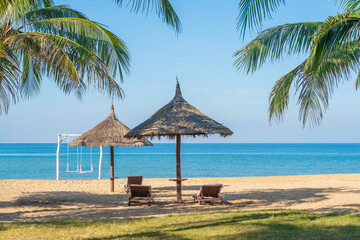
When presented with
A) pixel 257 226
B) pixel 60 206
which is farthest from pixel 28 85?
pixel 257 226

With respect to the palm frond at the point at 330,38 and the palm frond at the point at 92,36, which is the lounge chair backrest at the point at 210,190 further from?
the palm frond at the point at 330,38

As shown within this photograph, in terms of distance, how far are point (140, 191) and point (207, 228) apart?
3.27 m

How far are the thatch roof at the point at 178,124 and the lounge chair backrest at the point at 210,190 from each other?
3.78ft

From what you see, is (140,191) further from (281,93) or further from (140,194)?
(281,93)

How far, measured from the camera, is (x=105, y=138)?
36.9ft

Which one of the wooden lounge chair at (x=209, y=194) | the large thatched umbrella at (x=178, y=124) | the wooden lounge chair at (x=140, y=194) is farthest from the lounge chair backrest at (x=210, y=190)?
the wooden lounge chair at (x=140, y=194)

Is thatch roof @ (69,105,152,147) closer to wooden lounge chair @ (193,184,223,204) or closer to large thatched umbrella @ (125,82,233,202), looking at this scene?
large thatched umbrella @ (125,82,233,202)

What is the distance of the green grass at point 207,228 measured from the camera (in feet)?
17.3

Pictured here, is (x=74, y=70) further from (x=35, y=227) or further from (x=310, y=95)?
(x=310, y=95)

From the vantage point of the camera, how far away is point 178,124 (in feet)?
28.0

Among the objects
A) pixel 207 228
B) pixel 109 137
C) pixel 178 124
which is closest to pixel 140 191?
pixel 178 124

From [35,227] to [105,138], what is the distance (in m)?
5.37

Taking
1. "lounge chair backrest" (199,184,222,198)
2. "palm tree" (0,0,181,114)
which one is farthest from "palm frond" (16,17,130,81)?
"lounge chair backrest" (199,184,222,198)

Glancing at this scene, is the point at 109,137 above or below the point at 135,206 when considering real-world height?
above
